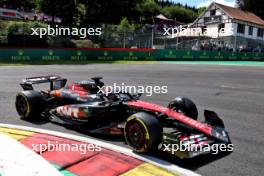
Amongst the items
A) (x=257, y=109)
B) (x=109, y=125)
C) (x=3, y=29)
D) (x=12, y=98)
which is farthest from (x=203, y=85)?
(x=3, y=29)

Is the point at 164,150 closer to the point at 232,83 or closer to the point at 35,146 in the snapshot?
the point at 35,146

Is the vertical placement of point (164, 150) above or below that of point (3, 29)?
below

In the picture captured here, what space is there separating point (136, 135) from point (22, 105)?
9.66ft

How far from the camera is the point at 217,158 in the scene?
536 centimetres

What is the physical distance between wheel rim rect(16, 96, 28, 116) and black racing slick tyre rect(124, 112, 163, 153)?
2637 millimetres

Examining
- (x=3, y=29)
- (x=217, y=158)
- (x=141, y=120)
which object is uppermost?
(x=3, y=29)

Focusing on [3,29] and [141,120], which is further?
[3,29]

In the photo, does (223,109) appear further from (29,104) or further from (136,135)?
(29,104)

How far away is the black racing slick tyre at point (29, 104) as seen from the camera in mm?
7109

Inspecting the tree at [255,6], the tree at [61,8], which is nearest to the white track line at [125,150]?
the tree at [61,8]

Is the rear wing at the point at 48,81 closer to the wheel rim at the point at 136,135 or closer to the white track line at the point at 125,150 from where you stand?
the white track line at the point at 125,150

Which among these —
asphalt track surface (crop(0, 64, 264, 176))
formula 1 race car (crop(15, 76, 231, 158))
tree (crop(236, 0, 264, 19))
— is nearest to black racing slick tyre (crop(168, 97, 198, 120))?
formula 1 race car (crop(15, 76, 231, 158))

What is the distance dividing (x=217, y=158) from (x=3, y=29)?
25434 millimetres

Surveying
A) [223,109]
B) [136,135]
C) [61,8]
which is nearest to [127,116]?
[136,135]
